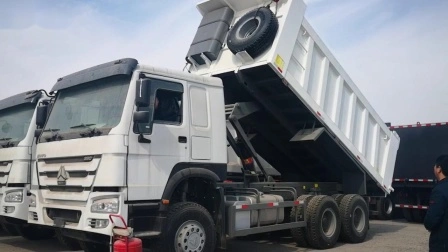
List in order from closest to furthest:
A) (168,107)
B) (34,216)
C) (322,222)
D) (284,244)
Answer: (168,107) < (34,216) < (322,222) < (284,244)

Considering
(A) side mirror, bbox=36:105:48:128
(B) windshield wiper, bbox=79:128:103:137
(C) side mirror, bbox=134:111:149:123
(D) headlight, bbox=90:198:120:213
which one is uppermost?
(A) side mirror, bbox=36:105:48:128

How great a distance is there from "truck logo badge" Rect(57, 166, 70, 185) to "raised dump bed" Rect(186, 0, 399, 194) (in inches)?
121

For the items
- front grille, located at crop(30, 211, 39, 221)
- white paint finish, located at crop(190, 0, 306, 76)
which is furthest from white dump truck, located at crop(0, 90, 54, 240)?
white paint finish, located at crop(190, 0, 306, 76)

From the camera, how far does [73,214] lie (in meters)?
5.44

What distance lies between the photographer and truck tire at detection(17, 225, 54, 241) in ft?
26.4

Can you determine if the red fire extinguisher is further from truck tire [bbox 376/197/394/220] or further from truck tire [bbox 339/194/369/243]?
truck tire [bbox 376/197/394/220]

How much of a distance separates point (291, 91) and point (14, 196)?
189 inches

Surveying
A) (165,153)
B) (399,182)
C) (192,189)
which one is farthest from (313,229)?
(399,182)

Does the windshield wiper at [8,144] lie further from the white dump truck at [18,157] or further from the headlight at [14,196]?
the headlight at [14,196]

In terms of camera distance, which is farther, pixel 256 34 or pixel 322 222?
pixel 322 222

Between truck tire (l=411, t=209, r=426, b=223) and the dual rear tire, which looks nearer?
the dual rear tire

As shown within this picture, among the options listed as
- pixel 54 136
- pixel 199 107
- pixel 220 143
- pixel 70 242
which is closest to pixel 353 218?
pixel 220 143

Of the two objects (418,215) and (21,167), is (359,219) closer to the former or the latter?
(418,215)

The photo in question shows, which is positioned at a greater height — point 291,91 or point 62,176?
point 291,91
